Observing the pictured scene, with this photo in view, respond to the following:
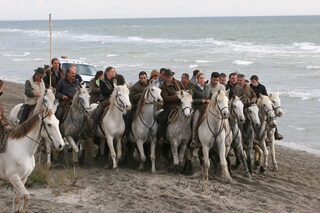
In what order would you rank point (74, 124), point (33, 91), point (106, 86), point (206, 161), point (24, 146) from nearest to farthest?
point (24, 146) < point (206, 161) < point (33, 91) < point (74, 124) < point (106, 86)

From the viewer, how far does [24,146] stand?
26.0 ft

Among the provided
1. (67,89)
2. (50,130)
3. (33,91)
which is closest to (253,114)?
(67,89)

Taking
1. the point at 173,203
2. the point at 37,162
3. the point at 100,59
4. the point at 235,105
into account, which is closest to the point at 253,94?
the point at 235,105

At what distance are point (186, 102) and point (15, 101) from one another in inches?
584

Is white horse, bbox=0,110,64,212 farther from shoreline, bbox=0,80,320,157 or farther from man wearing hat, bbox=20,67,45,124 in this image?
shoreline, bbox=0,80,320,157

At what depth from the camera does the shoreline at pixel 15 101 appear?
52.9 feet

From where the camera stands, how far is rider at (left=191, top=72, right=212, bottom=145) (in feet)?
37.3

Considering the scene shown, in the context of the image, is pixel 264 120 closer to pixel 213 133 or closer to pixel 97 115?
pixel 213 133

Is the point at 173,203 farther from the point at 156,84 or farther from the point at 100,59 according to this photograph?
the point at 100,59

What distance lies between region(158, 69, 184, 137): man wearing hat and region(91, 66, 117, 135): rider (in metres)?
1.18

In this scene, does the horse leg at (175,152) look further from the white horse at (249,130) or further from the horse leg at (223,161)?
the white horse at (249,130)

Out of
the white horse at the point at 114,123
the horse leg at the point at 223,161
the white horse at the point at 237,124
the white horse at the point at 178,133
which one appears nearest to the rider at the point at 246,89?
the white horse at the point at 237,124

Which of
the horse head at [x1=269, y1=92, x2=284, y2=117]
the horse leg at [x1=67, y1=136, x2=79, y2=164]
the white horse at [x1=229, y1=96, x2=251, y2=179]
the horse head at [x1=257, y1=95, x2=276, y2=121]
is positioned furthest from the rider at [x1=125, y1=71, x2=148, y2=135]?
the horse head at [x1=269, y1=92, x2=284, y2=117]

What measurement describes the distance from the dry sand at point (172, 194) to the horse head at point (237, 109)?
1.42 m
